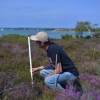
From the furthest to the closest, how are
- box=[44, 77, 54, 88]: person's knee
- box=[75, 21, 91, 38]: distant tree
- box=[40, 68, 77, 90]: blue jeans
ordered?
1. box=[75, 21, 91, 38]: distant tree
2. box=[44, 77, 54, 88]: person's knee
3. box=[40, 68, 77, 90]: blue jeans

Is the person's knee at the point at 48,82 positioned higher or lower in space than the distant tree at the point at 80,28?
higher

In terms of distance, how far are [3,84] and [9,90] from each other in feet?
0.88

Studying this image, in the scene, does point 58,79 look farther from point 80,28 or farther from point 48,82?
point 80,28

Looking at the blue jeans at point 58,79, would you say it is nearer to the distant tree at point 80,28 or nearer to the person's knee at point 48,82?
the person's knee at point 48,82

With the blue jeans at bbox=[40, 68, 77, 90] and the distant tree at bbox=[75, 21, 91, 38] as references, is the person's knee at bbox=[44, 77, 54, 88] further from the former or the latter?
the distant tree at bbox=[75, 21, 91, 38]

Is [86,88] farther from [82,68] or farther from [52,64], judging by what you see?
[82,68]

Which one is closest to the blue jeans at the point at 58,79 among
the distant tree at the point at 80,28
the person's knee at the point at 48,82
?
the person's knee at the point at 48,82

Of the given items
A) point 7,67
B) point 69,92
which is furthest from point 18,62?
point 69,92

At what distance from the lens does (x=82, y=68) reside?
1323 centimetres

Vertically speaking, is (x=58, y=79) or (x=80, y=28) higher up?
(x=58, y=79)

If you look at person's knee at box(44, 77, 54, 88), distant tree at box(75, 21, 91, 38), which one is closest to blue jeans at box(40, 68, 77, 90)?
person's knee at box(44, 77, 54, 88)

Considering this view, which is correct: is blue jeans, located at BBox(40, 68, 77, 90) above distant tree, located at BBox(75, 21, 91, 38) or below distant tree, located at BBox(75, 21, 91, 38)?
above

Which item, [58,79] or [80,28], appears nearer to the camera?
[58,79]

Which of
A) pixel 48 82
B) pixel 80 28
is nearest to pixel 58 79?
pixel 48 82
